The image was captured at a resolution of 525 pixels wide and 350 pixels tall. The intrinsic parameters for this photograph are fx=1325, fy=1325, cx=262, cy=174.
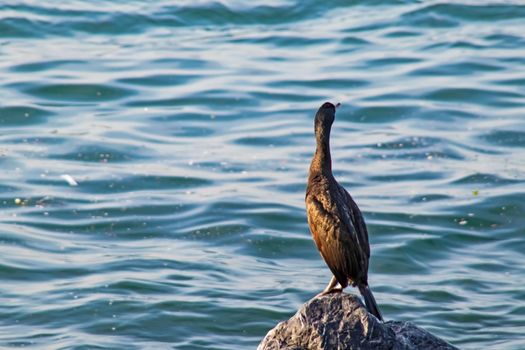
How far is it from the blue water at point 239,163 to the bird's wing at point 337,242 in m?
3.51

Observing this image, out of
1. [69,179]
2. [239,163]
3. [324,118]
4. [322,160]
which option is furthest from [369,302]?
Answer: [69,179]

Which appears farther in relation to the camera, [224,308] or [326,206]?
[224,308]

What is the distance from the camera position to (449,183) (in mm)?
15766

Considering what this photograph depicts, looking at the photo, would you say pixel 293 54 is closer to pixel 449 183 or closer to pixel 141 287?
pixel 449 183

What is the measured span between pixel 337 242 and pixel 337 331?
2.12 feet

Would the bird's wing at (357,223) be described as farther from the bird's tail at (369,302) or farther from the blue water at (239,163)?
the blue water at (239,163)

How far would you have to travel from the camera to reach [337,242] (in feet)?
26.6

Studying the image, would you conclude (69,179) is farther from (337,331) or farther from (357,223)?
(337,331)

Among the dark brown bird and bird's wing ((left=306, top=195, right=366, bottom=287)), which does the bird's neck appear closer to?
the dark brown bird

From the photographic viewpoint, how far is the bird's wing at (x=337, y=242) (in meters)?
8.09

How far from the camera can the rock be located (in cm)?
764

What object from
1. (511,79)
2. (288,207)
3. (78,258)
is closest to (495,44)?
(511,79)

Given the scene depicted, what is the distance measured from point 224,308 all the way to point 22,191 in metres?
4.16

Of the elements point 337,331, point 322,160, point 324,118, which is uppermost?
point 324,118
